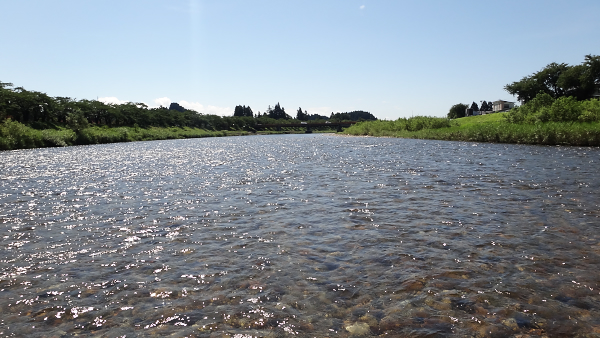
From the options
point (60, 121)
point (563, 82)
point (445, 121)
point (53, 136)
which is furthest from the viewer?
point (60, 121)

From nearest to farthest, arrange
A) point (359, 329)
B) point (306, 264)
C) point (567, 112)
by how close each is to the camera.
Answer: point (359, 329) < point (306, 264) < point (567, 112)

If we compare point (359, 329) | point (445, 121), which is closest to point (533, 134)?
point (445, 121)

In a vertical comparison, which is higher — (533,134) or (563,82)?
(563,82)

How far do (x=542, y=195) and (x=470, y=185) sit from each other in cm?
430

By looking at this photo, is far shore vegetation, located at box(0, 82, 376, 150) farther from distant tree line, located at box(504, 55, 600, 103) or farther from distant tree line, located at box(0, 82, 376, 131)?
distant tree line, located at box(504, 55, 600, 103)

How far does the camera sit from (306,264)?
10.3 meters

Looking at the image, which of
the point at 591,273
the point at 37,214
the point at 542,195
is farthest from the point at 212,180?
the point at 591,273

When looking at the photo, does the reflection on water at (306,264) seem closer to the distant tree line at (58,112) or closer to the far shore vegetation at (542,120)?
the far shore vegetation at (542,120)

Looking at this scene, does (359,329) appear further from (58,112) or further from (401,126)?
(58,112)

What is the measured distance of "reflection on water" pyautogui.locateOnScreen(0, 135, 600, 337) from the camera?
7.23 meters

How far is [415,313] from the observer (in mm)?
7484

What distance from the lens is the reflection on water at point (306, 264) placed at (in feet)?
23.7

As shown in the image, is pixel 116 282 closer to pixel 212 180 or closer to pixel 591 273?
pixel 591 273

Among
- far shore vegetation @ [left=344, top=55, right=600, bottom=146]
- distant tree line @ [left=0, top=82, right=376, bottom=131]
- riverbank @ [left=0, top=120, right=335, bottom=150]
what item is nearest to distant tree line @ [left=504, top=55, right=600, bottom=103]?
far shore vegetation @ [left=344, top=55, right=600, bottom=146]
